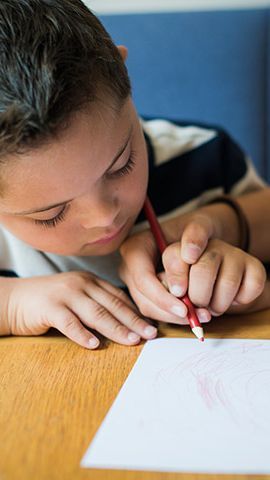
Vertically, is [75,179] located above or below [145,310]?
above

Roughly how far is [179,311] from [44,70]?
228mm

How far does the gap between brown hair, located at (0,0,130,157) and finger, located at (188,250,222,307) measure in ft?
0.53

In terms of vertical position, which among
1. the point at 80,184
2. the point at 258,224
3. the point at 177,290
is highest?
the point at 80,184

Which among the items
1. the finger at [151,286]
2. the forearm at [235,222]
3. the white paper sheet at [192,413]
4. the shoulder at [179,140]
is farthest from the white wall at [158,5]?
the white paper sheet at [192,413]

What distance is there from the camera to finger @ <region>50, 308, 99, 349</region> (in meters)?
0.51

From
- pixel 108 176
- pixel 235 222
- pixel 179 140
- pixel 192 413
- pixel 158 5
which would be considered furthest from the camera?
pixel 158 5

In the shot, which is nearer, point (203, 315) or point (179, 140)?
point (203, 315)

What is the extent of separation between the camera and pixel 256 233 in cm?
73

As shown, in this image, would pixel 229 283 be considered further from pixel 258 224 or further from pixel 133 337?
pixel 258 224

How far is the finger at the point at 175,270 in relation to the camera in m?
0.51

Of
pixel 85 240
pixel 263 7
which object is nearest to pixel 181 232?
pixel 85 240

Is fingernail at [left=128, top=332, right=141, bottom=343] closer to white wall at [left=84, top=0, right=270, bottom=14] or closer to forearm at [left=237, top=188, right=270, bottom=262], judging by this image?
forearm at [left=237, top=188, right=270, bottom=262]

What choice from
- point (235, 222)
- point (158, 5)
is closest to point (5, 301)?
point (235, 222)

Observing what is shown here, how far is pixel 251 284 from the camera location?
1.68 feet
